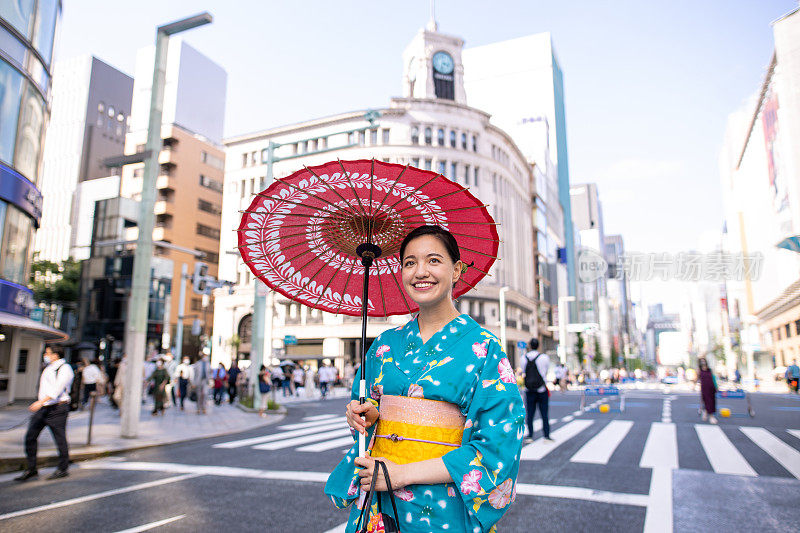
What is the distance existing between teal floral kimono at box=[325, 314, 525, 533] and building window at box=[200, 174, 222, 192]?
57666 mm

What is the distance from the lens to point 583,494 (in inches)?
221

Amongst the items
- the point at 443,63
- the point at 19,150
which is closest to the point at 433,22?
the point at 443,63

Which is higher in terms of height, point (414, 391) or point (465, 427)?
point (414, 391)

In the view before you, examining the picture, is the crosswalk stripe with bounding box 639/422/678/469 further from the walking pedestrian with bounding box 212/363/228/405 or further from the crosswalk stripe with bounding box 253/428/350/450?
the walking pedestrian with bounding box 212/363/228/405

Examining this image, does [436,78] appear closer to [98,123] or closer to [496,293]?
[496,293]

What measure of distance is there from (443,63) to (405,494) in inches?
2328

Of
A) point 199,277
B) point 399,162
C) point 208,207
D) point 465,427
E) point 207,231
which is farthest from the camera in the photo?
point 208,207

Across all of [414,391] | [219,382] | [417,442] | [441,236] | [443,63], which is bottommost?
[219,382]

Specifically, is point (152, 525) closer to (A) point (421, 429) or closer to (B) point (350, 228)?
(B) point (350, 228)

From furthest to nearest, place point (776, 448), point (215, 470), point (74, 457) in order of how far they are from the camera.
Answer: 1. point (776, 448)
2. point (74, 457)
3. point (215, 470)

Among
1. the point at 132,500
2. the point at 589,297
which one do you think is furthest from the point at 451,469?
the point at 589,297

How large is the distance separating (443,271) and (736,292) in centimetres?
9926

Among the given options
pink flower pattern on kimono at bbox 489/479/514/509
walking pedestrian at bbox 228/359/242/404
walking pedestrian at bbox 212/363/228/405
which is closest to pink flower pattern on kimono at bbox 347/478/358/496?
pink flower pattern on kimono at bbox 489/479/514/509

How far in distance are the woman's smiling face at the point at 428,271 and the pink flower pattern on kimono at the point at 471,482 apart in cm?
71
